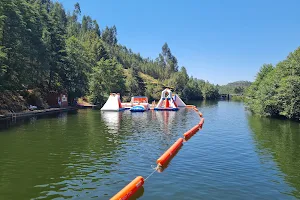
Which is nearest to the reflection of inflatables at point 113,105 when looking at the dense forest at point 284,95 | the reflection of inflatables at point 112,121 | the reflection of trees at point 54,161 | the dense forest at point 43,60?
the dense forest at point 43,60

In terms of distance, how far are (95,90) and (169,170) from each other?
73927mm

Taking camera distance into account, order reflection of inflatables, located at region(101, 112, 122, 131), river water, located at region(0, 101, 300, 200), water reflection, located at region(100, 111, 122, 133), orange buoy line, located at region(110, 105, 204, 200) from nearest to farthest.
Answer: orange buoy line, located at region(110, 105, 204, 200) → river water, located at region(0, 101, 300, 200) → water reflection, located at region(100, 111, 122, 133) → reflection of inflatables, located at region(101, 112, 122, 131)

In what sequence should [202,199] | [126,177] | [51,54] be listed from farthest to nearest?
[51,54], [126,177], [202,199]

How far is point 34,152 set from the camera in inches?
985

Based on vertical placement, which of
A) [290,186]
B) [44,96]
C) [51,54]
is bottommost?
[290,186]

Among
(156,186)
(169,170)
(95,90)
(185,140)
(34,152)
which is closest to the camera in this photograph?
(156,186)

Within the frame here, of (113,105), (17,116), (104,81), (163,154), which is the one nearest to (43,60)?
(17,116)

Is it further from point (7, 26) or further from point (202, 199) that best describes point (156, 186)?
point (7, 26)

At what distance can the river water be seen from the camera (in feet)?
53.2

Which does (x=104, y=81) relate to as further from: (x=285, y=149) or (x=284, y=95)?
(x=285, y=149)

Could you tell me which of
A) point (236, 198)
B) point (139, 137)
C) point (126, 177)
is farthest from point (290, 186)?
point (139, 137)

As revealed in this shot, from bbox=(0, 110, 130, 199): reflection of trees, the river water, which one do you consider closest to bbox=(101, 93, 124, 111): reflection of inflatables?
bbox=(0, 110, 130, 199): reflection of trees

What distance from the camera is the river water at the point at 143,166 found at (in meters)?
16.2

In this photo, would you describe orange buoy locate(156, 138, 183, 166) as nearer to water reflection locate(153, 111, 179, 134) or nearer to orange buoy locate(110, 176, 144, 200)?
orange buoy locate(110, 176, 144, 200)
